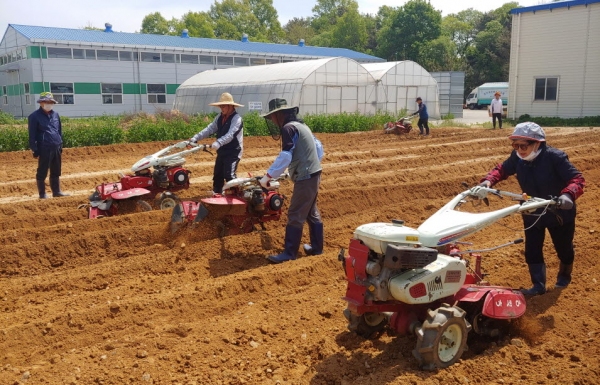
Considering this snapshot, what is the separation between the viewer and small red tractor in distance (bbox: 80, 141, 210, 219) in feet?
27.0

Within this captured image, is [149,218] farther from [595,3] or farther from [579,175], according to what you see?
[595,3]

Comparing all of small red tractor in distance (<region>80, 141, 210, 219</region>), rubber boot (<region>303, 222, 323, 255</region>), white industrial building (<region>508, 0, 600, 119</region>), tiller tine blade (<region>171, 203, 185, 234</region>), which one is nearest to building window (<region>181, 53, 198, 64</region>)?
white industrial building (<region>508, 0, 600, 119</region>)

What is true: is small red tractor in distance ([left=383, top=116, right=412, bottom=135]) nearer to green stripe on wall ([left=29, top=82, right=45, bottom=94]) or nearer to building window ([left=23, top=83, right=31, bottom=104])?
green stripe on wall ([left=29, top=82, right=45, bottom=94])

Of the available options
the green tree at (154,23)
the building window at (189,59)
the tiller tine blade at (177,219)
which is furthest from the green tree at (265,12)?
the tiller tine blade at (177,219)

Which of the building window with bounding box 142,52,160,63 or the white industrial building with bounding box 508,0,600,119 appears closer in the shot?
the white industrial building with bounding box 508,0,600,119

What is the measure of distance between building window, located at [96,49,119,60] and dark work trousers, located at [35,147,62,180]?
89.7 feet

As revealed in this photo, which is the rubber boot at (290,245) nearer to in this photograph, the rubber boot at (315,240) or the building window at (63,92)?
the rubber boot at (315,240)

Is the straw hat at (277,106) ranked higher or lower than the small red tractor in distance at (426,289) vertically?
higher

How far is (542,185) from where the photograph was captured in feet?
15.9

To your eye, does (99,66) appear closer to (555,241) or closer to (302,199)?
(302,199)

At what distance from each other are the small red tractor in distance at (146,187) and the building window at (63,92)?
28.0 metres

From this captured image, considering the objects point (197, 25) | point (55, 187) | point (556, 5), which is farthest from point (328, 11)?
point (55, 187)

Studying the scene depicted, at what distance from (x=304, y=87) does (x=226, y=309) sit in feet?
68.6

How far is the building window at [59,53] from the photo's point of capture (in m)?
33.2
